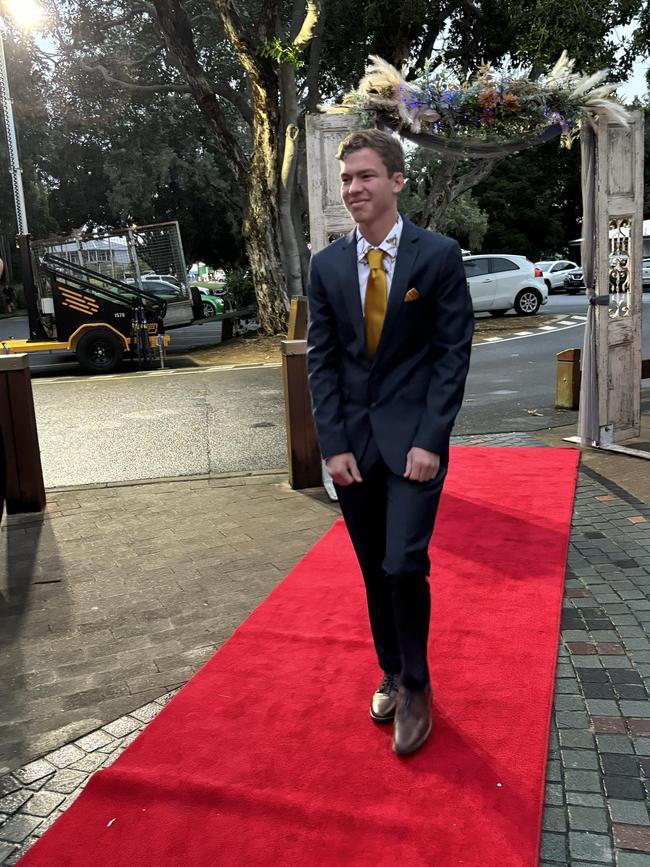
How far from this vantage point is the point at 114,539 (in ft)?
18.6

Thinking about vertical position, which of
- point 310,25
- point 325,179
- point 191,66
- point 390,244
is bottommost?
point 390,244

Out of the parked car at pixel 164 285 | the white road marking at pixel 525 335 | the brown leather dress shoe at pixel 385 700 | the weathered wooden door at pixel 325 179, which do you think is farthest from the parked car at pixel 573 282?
the brown leather dress shoe at pixel 385 700

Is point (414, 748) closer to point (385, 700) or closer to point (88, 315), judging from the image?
point (385, 700)

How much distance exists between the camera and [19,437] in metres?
6.30

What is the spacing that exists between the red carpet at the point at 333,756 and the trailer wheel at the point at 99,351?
1148 cm

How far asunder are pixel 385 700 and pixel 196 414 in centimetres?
776

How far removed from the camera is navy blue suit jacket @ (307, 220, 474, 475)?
2738 millimetres

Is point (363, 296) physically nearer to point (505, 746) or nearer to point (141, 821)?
point (505, 746)

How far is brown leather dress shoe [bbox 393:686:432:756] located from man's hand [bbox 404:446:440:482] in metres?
0.79

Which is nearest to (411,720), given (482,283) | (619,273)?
(619,273)

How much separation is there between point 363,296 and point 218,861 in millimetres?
1785

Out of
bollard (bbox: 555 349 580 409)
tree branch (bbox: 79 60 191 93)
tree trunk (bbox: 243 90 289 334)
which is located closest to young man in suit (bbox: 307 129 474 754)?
bollard (bbox: 555 349 580 409)

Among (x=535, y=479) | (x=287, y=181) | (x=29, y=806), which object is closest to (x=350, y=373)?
(x=29, y=806)

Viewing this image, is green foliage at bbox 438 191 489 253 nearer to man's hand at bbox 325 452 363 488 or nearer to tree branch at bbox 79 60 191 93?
tree branch at bbox 79 60 191 93
